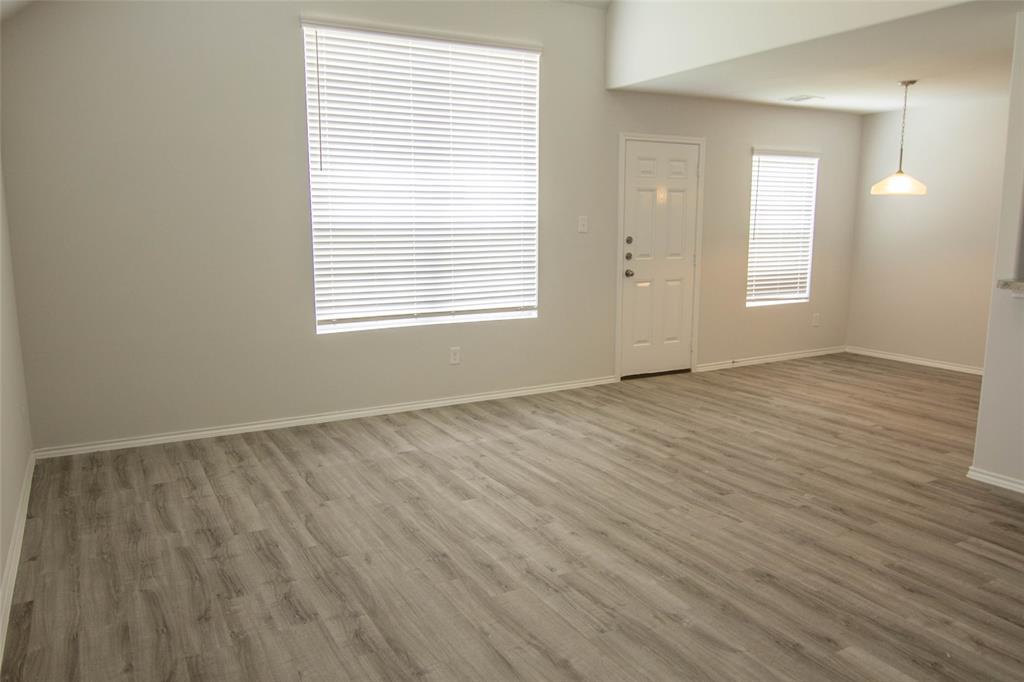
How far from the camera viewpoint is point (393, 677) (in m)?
2.20

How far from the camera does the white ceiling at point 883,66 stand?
372 centimetres

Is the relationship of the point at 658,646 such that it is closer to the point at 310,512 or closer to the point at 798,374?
the point at 310,512

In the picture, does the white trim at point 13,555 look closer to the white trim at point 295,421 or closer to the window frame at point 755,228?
A: the white trim at point 295,421

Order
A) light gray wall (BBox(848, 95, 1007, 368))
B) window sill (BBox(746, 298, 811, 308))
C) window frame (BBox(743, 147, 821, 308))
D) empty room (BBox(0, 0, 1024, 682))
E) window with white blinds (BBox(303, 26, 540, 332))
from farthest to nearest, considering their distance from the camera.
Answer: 1. window sill (BBox(746, 298, 811, 308))
2. window frame (BBox(743, 147, 821, 308))
3. light gray wall (BBox(848, 95, 1007, 368))
4. window with white blinds (BBox(303, 26, 540, 332))
5. empty room (BBox(0, 0, 1024, 682))

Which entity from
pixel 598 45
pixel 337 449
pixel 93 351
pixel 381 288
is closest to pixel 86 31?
pixel 93 351

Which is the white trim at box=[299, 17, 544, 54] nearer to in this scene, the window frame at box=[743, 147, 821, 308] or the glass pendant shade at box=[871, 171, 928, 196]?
the window frame at box=[743, 147, 821, 308]

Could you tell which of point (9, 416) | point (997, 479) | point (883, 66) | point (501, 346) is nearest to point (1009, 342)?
point (997, 479)

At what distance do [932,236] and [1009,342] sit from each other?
3674 millimetres

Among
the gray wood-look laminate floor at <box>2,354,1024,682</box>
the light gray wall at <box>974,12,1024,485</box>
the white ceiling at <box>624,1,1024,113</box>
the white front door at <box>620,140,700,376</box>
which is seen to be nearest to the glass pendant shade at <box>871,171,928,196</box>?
the white ceiling at <box>624,1,1024,113</box>

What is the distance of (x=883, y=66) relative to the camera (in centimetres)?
475

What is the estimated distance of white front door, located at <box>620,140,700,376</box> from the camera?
6102mm

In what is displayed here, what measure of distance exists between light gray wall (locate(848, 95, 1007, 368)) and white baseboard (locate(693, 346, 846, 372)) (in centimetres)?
39

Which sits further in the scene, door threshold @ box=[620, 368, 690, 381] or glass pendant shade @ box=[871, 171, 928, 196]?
door threshold @ box=[620, 368, 690, 381]

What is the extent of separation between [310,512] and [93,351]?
6.25 ft
